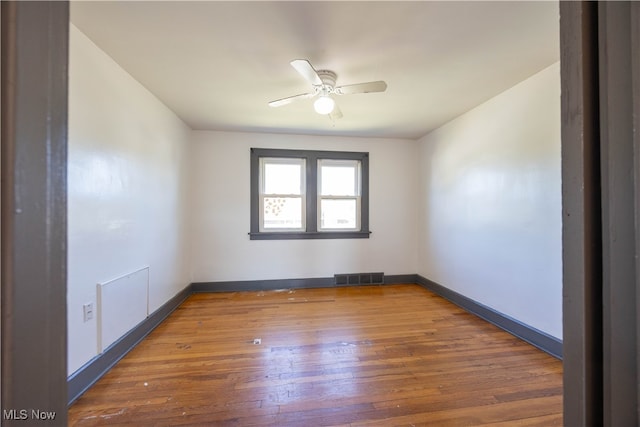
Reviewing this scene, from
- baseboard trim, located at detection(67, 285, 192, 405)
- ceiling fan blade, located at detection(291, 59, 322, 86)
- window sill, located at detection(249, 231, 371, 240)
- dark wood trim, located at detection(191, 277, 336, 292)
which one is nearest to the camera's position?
baseboard trim, located at detection(67, 285, 192, 405)

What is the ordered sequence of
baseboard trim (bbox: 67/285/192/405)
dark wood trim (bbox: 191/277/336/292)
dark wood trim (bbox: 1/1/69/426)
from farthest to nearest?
dark wood trim (bbox: 191/277/336/292) < baseboard trim (bbox: 67/285/192/405) < dark wood trim (bbox: 1/1/69/426)

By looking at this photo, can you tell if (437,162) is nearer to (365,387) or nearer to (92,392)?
→ (365,387)

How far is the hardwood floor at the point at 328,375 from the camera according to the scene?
5.12ft

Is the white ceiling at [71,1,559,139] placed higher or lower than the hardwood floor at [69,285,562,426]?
higher

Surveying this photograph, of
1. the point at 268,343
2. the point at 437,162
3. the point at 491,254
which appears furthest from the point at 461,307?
the point at 268,343

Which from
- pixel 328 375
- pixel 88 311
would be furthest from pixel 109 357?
pixel 328 375

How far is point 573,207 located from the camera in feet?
1.41

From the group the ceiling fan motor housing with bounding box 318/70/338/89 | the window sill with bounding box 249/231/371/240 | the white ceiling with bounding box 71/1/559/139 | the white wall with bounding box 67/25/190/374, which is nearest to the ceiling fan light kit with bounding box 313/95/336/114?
the ceiling fan motor housing with bounding box 318/70/338/89

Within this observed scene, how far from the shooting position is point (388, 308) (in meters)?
3.22

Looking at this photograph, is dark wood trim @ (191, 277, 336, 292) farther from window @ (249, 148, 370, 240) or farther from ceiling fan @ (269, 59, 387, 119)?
ceiling fan @ (269, 59, 387, 119)

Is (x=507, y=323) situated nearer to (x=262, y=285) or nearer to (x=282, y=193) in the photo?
(x=262, y=285)

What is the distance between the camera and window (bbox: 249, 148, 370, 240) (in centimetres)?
402

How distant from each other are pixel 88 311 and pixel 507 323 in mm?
3587

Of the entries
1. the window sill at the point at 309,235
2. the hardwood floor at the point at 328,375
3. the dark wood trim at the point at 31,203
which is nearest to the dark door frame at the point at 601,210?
the dark wood trim at the point at 31,203
